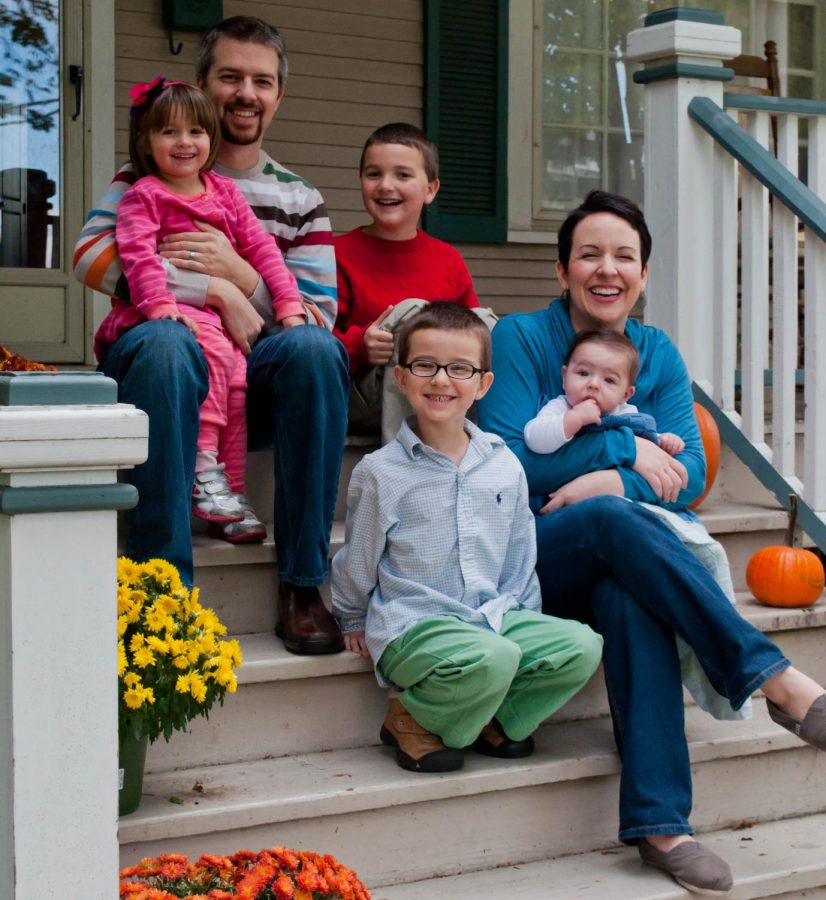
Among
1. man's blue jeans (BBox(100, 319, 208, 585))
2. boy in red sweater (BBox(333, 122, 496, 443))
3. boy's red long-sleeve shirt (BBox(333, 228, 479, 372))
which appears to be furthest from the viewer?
boy's red long-sleeve shirt (BBox(333, 228, 479, 372))

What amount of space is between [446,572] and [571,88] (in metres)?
3.74

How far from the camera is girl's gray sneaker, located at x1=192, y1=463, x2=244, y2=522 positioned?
2857 mm

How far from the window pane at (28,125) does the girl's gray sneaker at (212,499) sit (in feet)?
7.96

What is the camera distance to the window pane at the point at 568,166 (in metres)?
5.83

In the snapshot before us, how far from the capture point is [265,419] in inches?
118

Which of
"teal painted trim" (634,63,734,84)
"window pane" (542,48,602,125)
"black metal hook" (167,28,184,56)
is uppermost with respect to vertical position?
"window pane" (542,48,602,125)

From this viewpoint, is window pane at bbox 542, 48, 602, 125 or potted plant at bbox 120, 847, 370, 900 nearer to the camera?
potted plant at bbox 120, 847, 370, 900

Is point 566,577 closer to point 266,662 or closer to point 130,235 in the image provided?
point 266,662

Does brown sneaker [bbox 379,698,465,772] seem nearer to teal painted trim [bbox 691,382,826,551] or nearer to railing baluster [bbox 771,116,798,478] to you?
teal painted trim [bbox 691,382,826,551]

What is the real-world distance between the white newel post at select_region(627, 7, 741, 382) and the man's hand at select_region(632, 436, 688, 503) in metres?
0.96

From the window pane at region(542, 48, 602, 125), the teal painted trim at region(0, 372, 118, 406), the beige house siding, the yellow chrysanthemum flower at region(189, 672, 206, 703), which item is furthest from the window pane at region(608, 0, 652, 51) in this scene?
the teal painted trim at region(0, 372, 118, 406)

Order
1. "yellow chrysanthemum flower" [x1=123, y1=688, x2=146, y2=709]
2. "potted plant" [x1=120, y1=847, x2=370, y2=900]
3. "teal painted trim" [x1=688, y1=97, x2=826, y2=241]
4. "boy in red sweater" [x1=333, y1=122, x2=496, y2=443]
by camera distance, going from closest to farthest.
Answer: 1. "potted plant" [x1=120, y1=847, x2=370, y2=900]
2. "yellow chrysanthemum flower" [x1=123, y1=688, x2=146, y2=709]
3. "boy in red sweater" [x1=333, y1=122, x2=496, y2=443]
4. "teal painted trim" [x1=688, y1=97, x2=826, y2=241]

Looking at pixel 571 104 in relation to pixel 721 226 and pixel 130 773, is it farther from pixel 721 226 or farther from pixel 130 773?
pixel 130 773

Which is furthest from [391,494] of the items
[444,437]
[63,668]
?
[63,668]
